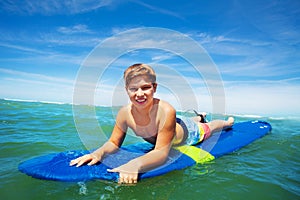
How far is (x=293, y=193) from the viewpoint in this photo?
273 cm

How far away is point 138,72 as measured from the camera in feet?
9.43

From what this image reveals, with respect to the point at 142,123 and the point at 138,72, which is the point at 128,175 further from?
the point at 138,72

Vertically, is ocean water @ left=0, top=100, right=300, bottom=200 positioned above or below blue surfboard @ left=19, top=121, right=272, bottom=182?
below

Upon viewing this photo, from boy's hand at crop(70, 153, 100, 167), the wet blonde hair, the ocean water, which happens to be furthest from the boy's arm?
the wet blonde hair

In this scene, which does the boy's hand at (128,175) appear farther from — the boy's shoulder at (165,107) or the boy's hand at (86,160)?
the boy's shoulder at (165,107)

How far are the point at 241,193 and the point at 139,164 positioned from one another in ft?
4.55

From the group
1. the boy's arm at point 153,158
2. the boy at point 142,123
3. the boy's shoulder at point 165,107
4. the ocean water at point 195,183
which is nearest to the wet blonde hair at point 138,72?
the boy at point 142,123

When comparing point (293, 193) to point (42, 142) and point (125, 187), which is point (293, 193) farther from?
point (42, 142)

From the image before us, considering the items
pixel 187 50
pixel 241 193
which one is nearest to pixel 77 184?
pixel 241 193

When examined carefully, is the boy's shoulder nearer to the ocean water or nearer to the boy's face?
the boy's face

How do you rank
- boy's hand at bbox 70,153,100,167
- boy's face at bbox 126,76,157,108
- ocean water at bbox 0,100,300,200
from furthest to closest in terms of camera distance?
boy's hand at bbox 70,153,100,167, boy's face at bbox 126,76,157,108, ocean water at bbox 0,100,300,200

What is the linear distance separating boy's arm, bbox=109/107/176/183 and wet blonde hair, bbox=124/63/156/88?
0.61 m

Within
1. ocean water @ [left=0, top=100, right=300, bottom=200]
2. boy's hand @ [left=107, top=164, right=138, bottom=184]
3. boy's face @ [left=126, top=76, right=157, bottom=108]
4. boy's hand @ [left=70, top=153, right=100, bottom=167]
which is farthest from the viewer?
boy's hand @ [left=70, top=153, right=100, bottom=167]

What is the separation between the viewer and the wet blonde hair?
2883 millimetres
